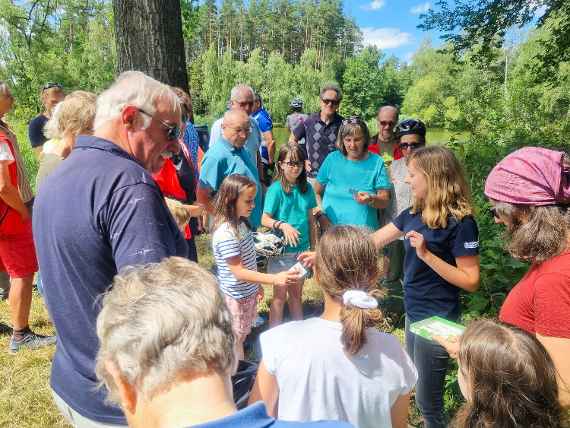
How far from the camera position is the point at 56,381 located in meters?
1.56

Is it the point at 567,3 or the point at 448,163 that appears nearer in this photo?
the point at 448,163

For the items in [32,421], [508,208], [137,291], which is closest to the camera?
[137,291]

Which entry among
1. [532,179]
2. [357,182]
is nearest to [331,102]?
[357,182]

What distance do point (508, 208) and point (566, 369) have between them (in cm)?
60

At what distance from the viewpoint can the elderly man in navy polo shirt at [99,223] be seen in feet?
4.29

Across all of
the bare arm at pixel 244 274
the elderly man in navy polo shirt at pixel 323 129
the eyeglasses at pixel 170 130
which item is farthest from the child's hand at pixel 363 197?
the eyeglasses at pixel 170 130

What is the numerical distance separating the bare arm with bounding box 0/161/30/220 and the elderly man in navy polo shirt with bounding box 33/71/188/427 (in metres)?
2.11

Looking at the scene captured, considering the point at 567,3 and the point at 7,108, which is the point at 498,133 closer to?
the point at 567,3

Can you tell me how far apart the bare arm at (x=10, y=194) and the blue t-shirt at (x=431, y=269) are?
2858mm

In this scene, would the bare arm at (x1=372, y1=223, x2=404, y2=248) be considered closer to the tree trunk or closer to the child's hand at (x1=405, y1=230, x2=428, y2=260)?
the child's hand at (x1=405, y1=230, x2=428, y2=260)

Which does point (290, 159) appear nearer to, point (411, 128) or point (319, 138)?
point (411, 128)

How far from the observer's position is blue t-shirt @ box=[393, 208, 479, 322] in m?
2.17

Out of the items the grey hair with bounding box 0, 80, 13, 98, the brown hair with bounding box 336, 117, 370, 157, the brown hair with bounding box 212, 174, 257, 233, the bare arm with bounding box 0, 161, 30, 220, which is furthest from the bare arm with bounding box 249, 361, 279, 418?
the grey hair with bounding box 0, 80, 13, 98

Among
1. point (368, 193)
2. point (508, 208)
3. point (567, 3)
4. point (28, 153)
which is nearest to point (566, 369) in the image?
point (508, 208)
